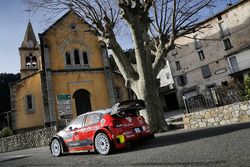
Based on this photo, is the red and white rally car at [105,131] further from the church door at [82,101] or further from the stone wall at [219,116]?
the church door at [82,101]

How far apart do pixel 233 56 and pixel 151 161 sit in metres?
28.8

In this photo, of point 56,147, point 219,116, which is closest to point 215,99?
point 219,116

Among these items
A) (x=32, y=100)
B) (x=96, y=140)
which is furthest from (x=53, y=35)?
(x=96, y=140)

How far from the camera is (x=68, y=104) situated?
14.6m

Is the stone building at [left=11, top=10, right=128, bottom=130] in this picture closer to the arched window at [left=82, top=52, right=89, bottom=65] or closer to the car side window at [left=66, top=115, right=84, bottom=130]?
the arched window at [left=82, top=52, right=89, bottom=65]

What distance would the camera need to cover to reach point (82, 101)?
79.9 ft

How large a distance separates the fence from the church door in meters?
14.8

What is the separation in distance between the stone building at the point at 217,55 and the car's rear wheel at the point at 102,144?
22.8m

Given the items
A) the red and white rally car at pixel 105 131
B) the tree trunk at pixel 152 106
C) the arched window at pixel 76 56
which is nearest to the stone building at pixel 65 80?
the arched window at pixel 76 56

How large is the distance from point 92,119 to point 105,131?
89 cm

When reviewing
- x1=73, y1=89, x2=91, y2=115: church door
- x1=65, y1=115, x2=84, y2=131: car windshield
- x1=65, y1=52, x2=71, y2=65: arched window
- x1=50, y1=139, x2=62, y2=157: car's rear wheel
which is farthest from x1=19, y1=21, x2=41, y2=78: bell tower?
x1=65, y1=115, x2=84, y2=131: car windshield

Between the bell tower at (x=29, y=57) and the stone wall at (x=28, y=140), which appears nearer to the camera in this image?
the stone wall at (x=28, y=140)

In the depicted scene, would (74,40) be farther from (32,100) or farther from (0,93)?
(0,93)

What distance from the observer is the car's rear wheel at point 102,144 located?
21.6ft
